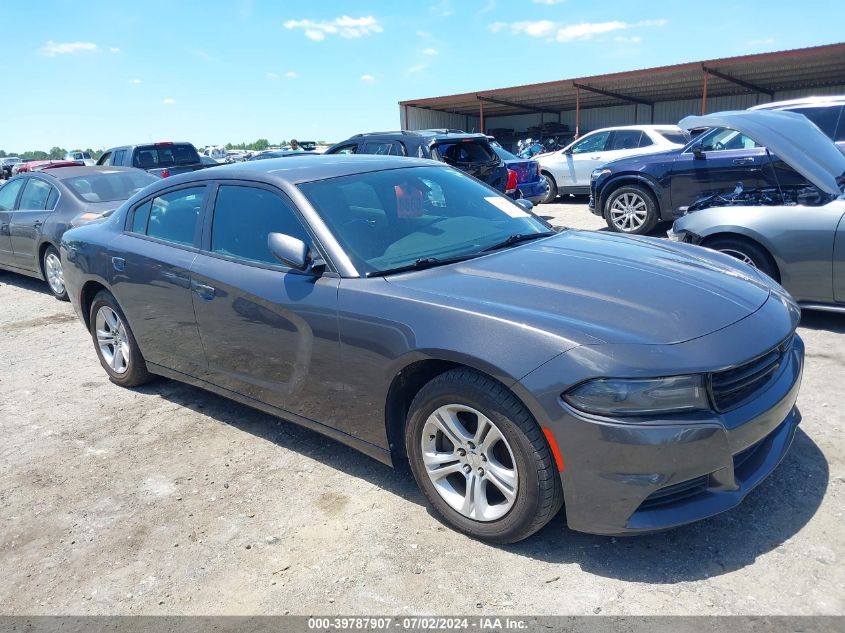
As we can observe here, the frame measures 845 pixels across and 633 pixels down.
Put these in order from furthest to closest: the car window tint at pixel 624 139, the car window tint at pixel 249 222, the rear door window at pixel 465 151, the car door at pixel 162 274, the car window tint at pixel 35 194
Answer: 1. the car window tint at pixel 624 139
2. the rear door window at pixel 465 151
3. the car window tint at pixel 35 194
4. the car door at pixel 162 274
5. the car window tint at pixel 249 222

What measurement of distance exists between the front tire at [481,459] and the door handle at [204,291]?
4.93 feet

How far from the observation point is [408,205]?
370 cm

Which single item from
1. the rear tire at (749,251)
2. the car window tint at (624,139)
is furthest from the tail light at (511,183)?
the rear tire at (749,251)

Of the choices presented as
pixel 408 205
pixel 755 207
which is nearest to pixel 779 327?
pixel 408 205

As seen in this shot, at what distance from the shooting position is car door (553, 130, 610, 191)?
13.7m

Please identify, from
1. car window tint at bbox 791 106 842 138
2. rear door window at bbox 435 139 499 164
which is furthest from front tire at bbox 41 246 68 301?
car window tint at bbox 791 106 842 138

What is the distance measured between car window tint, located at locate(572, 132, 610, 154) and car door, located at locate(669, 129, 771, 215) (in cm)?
525

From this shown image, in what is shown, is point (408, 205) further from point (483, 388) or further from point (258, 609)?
point (258, 609)

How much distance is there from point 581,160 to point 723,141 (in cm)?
605

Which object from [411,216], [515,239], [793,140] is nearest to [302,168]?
[411,216]

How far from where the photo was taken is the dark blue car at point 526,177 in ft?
37.1

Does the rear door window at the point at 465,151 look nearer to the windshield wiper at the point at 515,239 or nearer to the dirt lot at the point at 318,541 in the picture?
the windshield wiper at the point at 515,239

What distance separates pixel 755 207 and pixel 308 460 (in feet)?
13.8

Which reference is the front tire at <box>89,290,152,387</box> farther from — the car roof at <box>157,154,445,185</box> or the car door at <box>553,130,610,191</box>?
the car door at <box>553,130,610,191</box>
